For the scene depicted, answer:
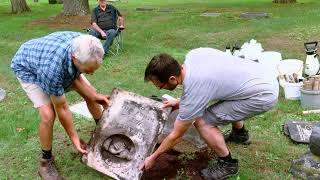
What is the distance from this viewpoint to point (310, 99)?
5.32m

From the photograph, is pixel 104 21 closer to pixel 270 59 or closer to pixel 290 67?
pixel 270 59

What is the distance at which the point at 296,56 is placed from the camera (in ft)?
25.3

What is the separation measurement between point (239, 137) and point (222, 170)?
0.73m

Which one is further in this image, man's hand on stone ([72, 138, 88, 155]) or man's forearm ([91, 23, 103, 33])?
man's forearm ([91, 23, 103, 33])

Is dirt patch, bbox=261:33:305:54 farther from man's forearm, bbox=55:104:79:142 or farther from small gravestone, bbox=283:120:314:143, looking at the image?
man's forearm, bbox=55:104:79:142

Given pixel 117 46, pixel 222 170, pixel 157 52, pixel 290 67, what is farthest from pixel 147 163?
pixel 117 46

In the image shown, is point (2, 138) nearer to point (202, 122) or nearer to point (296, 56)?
point (202, 122)

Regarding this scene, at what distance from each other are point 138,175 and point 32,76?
113cm

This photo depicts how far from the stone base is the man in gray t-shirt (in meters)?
0.47

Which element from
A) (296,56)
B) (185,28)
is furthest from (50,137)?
(185,28)

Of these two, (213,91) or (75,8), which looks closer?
(213,91)

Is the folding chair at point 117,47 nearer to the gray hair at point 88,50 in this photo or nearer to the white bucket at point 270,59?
the white bucket at point 270,59

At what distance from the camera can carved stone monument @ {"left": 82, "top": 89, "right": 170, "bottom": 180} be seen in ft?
12.6

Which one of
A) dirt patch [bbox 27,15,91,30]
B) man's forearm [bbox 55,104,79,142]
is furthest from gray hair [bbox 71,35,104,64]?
dirt patch [bbox 27,15,91,30]
